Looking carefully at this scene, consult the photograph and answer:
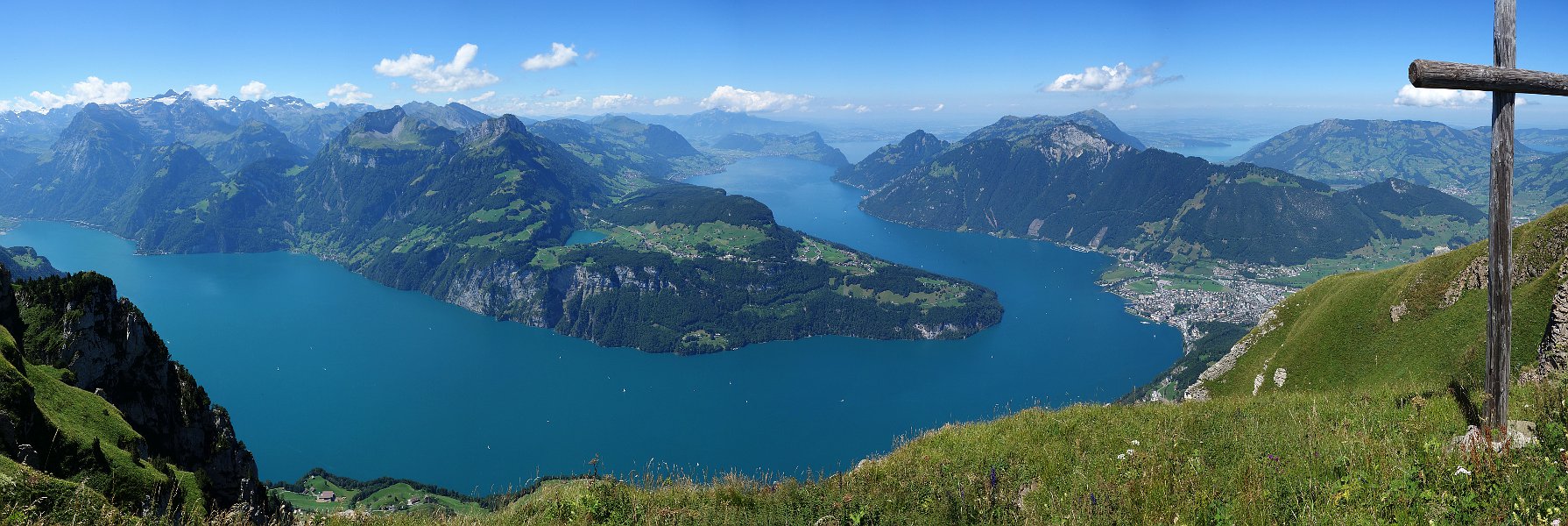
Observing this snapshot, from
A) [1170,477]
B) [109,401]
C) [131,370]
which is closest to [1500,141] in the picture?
[1170,477]

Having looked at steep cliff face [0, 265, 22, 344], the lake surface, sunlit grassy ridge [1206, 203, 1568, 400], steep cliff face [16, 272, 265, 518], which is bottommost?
the lake surface

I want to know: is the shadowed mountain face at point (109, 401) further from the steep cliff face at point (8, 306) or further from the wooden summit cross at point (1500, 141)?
the wooden summit cross at point (1500, 141)

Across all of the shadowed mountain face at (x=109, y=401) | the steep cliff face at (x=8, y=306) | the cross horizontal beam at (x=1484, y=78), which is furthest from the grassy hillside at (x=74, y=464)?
the cross horizontal beam at (x=1484, y=78)

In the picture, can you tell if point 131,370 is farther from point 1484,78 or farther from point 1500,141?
point 1500,141

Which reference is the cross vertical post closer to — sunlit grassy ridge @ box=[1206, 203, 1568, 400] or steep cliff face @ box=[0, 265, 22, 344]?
sunlit grassy ridge @ box=[1206, 203, 1568, 400]

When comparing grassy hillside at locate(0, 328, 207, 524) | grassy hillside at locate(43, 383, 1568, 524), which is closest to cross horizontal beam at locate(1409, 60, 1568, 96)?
grassy hillside at locate(43, 383, 1568, 524)

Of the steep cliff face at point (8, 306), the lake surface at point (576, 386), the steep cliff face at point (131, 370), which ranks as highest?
the steep cliff face at point (8, 306)
